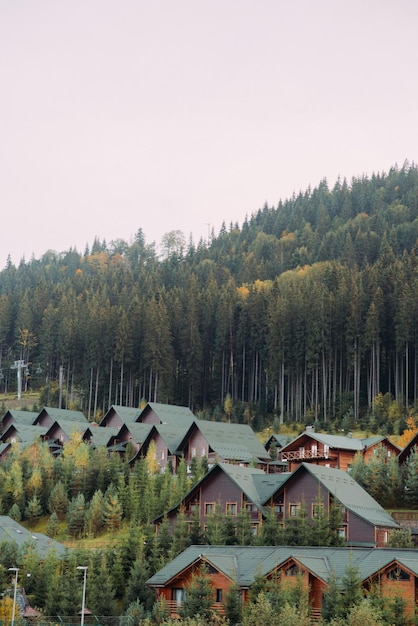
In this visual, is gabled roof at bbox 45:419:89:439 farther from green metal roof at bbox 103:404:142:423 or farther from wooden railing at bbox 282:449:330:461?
wooden railing at bbox 282:449:330:461

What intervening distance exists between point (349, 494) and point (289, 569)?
13371mm

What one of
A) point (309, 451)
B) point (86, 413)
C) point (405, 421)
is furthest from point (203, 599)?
point (86, 413)

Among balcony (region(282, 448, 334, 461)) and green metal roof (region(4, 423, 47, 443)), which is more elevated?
green metal roof (region(4, 423, 47, 443))

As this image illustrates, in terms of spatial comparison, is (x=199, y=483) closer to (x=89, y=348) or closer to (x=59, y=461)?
(x=59, y=461)

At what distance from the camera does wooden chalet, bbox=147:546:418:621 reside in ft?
131

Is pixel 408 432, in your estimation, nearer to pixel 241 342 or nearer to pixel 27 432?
pixel 241 342

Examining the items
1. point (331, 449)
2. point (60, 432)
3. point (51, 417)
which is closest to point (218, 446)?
point (331, 449)

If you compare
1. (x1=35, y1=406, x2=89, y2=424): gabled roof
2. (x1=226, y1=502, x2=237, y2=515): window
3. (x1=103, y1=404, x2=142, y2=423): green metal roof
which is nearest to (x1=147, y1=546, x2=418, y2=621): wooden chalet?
(x1=226, y1=502, x2=237, y2=515): window

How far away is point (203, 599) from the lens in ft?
139

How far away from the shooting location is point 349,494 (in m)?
55.1

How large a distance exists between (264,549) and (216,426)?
1219 inches

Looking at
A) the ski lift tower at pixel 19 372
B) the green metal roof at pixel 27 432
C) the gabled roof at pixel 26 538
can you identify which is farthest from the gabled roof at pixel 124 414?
the ski lift tower at pixel 19 372

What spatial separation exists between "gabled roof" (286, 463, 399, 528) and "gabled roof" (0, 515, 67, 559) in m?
15.3

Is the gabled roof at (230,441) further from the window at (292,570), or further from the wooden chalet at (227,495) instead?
the window at (292,570)
